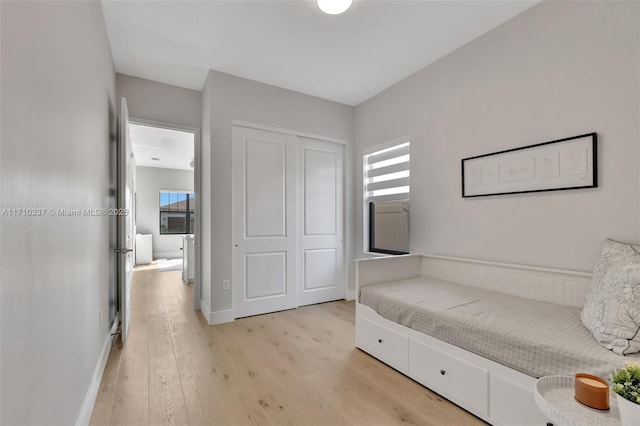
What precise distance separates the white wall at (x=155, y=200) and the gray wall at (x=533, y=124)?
7.45 metres

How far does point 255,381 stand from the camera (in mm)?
2074

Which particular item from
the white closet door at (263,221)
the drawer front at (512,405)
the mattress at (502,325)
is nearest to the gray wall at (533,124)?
the mattress at (502,325)

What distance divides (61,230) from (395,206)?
2.91 metres

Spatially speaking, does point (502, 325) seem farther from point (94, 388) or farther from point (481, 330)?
point (94, 388)

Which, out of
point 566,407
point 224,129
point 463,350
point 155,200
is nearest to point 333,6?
point 224,129

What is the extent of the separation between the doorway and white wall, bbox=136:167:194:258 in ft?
20.1

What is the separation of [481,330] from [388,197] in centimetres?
219

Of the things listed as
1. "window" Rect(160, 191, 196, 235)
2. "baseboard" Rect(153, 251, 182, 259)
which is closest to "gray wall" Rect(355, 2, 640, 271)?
"baseboard" Rect(153, 251, 182, 259)

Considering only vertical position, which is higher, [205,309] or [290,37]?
[290,37]

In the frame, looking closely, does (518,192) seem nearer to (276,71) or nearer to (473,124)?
(473,124)

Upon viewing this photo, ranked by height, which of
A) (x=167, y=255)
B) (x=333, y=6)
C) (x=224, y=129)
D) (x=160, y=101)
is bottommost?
(x=167, y=255)

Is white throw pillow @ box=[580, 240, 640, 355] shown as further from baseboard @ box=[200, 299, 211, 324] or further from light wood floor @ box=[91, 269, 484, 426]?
baseboard @ box=[200, 299, 211, 324]

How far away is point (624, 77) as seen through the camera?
1824mm

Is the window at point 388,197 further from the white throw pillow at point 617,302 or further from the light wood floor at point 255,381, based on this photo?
the white throw pillow at point 617,302
